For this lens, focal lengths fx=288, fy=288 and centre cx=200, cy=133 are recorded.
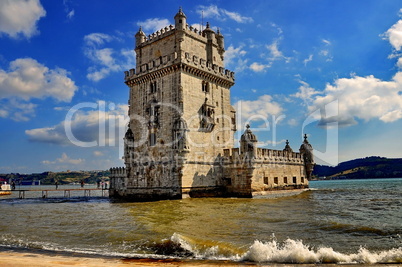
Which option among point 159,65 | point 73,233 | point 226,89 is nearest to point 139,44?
point 159,65

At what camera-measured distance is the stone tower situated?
2965cm

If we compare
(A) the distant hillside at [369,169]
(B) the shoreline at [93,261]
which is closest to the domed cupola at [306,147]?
(B) the shoreline at [93,261]

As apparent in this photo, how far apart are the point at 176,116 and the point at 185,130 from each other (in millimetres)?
1870

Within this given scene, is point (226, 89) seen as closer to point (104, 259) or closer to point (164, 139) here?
point (164, 139)

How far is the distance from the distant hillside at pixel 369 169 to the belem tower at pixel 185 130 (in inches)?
5090

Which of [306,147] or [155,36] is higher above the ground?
[155,36]

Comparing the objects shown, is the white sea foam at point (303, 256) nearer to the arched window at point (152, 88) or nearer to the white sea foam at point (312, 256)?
the white sea foam at point (312, 256)

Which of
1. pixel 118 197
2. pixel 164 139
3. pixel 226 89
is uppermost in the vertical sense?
pixel 226 89

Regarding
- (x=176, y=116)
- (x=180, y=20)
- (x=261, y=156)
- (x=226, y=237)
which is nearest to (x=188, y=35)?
(x=180, y=20)

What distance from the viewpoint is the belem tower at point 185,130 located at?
97.8ft

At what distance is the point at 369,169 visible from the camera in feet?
479

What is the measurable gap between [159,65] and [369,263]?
Result: 90.4 ft

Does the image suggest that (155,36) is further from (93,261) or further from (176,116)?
(93,261)

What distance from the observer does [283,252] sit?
9203mm
